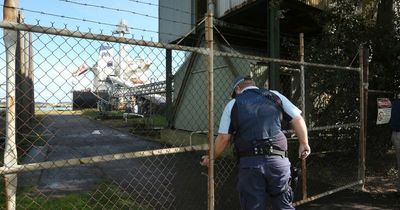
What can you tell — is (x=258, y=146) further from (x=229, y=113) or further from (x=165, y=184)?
(x=165, y=184)

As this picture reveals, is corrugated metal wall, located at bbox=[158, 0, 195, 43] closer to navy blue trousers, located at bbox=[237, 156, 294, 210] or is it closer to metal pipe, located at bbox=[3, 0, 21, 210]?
navy blue trousers, located at bbox=[237, 156, 294, 210]

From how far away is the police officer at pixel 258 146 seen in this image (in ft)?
12.5

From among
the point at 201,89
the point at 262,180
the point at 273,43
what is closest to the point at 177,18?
the point at 201,89

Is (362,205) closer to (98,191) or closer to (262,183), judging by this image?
(262,183)

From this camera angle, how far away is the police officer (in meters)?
3.80

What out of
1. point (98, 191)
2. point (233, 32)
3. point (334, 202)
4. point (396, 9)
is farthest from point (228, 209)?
point (233, 32)

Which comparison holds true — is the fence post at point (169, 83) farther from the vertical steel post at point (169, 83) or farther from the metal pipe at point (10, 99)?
the metal pipe at point (10, 99)

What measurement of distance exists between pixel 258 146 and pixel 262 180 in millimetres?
316

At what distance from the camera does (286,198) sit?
3.92 m

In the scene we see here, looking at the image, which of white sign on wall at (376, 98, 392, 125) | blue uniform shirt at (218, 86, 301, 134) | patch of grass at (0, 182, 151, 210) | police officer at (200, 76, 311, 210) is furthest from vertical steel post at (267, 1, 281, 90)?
police officer at (200, 76, 311, 210)

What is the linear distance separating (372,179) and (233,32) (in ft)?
22.6

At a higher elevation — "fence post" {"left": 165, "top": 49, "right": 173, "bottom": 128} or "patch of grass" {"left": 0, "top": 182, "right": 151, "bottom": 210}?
"fence post" {"left": 165, "top": 49, "right": 173, "bottom": 128}

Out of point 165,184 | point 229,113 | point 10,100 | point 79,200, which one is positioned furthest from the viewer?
point 165,184

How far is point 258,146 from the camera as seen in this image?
12.5ft
